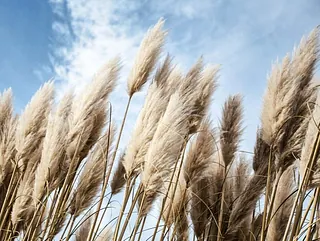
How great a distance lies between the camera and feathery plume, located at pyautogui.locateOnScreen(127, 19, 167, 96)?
2754 millimetres

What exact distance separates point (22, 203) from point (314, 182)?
169cm

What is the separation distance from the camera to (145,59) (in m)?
2.75

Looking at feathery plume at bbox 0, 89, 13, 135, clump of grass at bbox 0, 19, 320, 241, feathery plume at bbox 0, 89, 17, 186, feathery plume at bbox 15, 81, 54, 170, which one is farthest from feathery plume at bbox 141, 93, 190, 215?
feathery plume at bbox 0, 89, 13, 135

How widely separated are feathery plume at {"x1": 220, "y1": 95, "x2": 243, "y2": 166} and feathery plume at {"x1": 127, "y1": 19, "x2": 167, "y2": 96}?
48 centimetres

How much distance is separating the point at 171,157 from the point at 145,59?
0.72 meters

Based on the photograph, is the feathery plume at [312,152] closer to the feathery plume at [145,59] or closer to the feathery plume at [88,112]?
the feathery plume at [145,59]

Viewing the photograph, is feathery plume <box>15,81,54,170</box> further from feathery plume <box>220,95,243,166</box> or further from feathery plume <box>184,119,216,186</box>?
feathery plume <box>220,95,243,166</box>

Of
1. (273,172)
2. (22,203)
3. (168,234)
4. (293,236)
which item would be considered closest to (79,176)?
(22,203)

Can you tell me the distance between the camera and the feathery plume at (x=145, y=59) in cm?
275

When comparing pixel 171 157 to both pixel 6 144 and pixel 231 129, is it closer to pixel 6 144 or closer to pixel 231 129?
pixel 231 129

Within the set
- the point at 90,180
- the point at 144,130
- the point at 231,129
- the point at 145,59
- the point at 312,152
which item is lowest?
the point at 312,152

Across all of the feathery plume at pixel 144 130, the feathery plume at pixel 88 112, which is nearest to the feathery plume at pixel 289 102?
the feathery plume at pixel 144 130

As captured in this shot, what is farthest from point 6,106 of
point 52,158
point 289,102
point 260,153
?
point 289,102

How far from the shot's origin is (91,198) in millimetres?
2812
